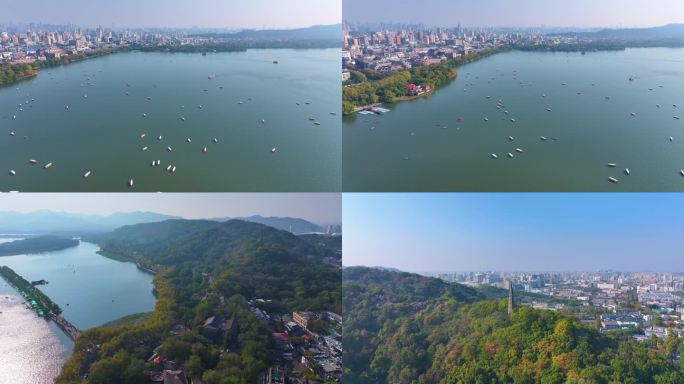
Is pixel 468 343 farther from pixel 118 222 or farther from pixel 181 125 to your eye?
pixel 181 125

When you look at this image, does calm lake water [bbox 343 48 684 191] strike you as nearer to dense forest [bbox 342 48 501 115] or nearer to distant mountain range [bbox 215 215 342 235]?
dense forest [bbox 342 48 501 115]

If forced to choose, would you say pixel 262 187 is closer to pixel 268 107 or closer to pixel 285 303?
pixel 285 303

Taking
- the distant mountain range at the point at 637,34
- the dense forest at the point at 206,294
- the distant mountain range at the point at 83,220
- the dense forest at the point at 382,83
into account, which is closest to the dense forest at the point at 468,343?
the dense forest at the point at 206,294

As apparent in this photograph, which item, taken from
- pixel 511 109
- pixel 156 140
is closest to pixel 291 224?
pixel 156 140

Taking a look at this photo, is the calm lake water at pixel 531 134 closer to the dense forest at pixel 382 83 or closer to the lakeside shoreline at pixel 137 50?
the dense forest at pixel 382 83

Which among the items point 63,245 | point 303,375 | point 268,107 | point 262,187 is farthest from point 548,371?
point 268,107
